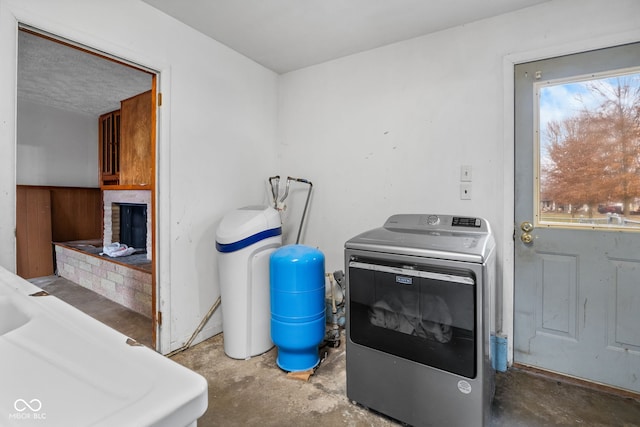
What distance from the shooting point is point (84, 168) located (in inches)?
194

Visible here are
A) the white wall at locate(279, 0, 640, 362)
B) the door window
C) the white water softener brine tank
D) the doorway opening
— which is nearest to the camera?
the door window

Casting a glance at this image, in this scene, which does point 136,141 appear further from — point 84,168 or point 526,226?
point 526,226

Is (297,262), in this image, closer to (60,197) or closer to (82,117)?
(60,197)

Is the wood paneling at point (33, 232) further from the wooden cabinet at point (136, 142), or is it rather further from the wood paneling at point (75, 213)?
the wooden cabinet at point (136, 142)

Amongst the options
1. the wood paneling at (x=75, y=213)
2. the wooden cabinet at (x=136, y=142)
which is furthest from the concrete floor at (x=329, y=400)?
the wood paneling at (x=75, y=213)

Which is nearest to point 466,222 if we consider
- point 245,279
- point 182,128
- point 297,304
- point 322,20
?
point 297,304

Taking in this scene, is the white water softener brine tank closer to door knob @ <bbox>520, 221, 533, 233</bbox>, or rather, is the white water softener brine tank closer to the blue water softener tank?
the blue water softener tank

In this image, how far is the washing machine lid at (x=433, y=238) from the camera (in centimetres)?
146

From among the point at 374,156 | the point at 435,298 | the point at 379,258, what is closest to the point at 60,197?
the point at 374,156

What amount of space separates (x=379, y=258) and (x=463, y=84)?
151 cm

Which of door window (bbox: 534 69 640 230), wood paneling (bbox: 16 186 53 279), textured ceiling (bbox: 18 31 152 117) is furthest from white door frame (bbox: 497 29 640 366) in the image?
wood paneling (bbox: 16 186 53 279)

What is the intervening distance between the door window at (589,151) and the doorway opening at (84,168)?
267 centimetres

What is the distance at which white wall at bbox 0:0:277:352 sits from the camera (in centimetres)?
159

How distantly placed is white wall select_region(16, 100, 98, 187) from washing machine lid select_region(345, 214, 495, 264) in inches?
198
